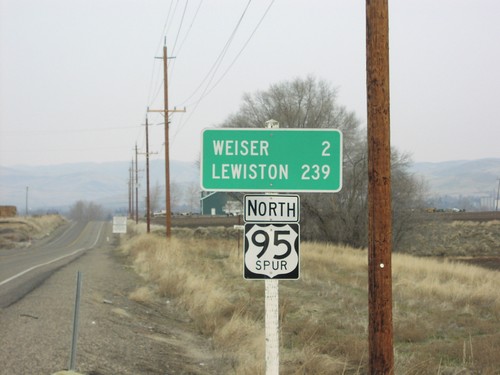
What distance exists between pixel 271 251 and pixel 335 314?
10.7 meters

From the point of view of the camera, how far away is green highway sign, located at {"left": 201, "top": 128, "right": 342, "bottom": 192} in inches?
204

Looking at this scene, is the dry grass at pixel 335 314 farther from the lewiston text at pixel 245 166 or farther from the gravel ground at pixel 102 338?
the lewiston text at pixel 245 166

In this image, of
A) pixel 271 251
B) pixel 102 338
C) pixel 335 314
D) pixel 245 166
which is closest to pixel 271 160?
pixel 245 166

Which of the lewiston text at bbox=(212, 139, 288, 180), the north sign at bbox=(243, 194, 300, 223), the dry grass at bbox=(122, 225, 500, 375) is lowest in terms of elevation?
the dry grass at bbox=(122, 225, 500, 375)

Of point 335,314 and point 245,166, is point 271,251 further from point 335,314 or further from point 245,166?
point 335,314

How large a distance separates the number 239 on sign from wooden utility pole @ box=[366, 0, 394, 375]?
135 cm

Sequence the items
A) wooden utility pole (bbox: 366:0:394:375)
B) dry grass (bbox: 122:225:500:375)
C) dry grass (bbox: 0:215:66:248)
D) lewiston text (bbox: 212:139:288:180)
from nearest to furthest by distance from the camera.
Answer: lewiston text (bbox: 212:139:288:180) < wooden utility pole (bbox: 366:0:394:375) < dry grass (bbox: 122:225:500:375) < dry grass (bbox: 0:215:66:248)

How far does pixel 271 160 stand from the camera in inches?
Answer: 206

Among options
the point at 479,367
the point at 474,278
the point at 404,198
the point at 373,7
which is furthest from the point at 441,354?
the point at 404,198

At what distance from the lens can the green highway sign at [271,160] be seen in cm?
519

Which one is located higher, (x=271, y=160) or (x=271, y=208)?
(x=271, y=160)

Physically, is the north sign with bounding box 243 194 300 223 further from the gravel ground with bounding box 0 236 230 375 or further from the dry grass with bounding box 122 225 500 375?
the gravel ground with bounding box 0 236 230 375

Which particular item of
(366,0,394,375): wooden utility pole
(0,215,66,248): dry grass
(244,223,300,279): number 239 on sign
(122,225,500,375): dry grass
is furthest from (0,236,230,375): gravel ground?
(0,215,66,248): dry grass

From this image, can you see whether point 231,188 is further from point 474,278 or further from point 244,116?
point 244,116
